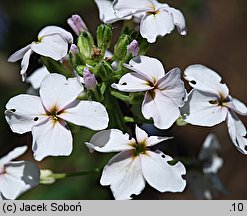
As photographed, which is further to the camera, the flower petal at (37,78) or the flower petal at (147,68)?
the flower petal at (37,78)

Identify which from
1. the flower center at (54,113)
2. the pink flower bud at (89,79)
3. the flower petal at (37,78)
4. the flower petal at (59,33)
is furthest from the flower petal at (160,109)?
the flower petal at (37,78)

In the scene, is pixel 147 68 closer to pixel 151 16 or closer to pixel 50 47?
pixel 151 16

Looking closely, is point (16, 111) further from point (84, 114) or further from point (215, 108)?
point (215, 108)

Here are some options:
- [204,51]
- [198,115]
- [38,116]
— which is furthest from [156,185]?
[204,51]

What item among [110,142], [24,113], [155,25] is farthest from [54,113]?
[155,25]

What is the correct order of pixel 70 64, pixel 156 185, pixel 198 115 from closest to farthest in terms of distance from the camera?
pixel 156 185 < pixel 198 115 < pixel 70 64

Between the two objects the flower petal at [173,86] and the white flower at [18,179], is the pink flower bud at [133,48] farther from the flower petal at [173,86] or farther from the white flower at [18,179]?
the white flower at [18,179]
